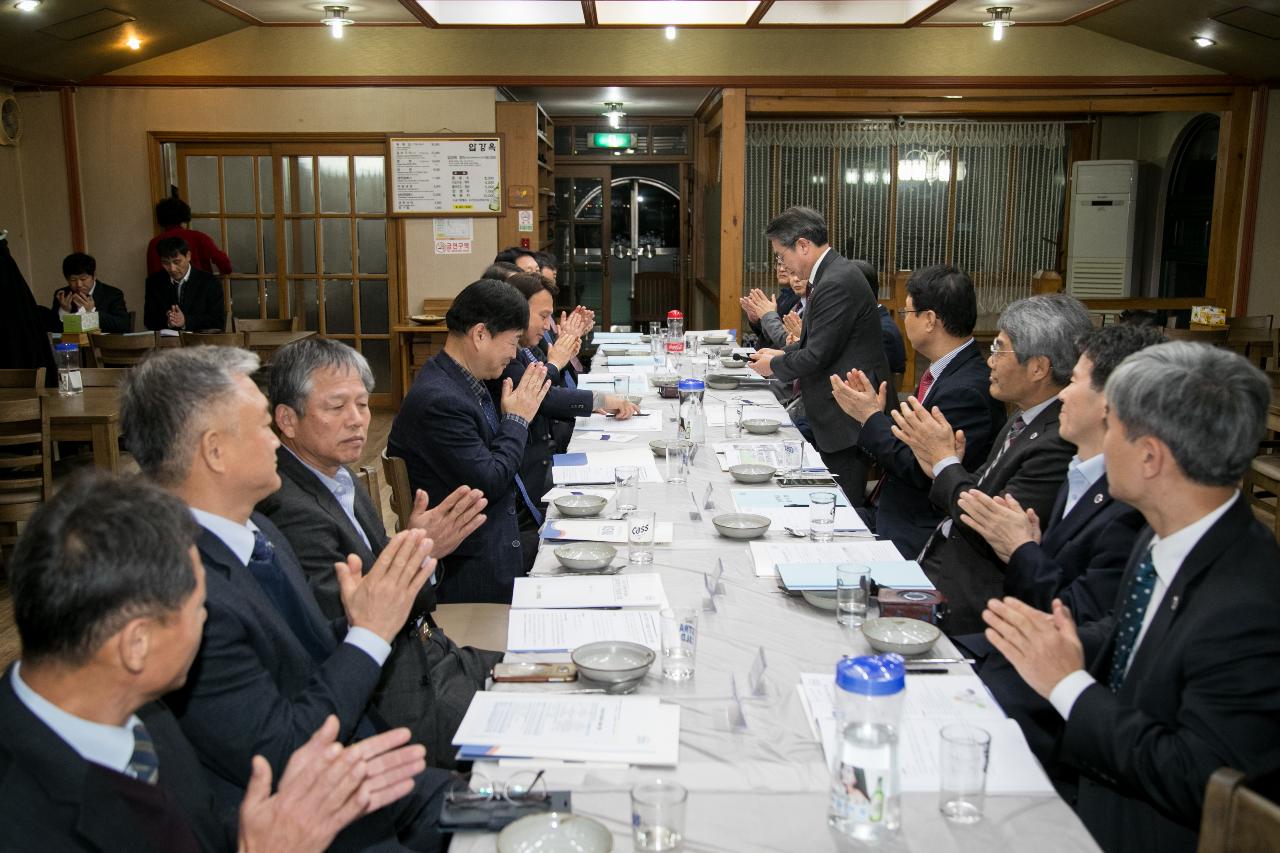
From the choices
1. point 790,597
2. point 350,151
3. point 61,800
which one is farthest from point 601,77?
point 61,800

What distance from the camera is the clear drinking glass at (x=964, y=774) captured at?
150cm

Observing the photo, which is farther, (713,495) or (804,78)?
(804,78)

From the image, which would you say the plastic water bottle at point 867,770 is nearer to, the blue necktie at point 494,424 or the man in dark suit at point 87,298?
the blue necktie at point 494,424

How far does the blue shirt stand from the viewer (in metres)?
1.26

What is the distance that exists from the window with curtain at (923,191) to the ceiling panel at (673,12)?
63.8 inches

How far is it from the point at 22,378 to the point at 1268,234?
840cm

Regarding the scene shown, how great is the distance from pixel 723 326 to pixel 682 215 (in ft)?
11.1

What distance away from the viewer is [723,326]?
329 inches

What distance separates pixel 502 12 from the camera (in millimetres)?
6770

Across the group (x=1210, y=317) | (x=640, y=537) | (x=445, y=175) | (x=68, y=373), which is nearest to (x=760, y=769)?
(x=640, y=537)

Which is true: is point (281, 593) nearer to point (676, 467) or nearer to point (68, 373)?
point (676, 467)

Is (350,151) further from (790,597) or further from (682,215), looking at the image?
(790,597)

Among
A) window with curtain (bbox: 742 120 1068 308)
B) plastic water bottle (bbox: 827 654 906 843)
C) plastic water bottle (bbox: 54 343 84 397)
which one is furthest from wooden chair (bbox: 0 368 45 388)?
window with curtain (bbox: 742 120 1068 308)

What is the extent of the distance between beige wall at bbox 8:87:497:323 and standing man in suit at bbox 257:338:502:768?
20.2 ft
